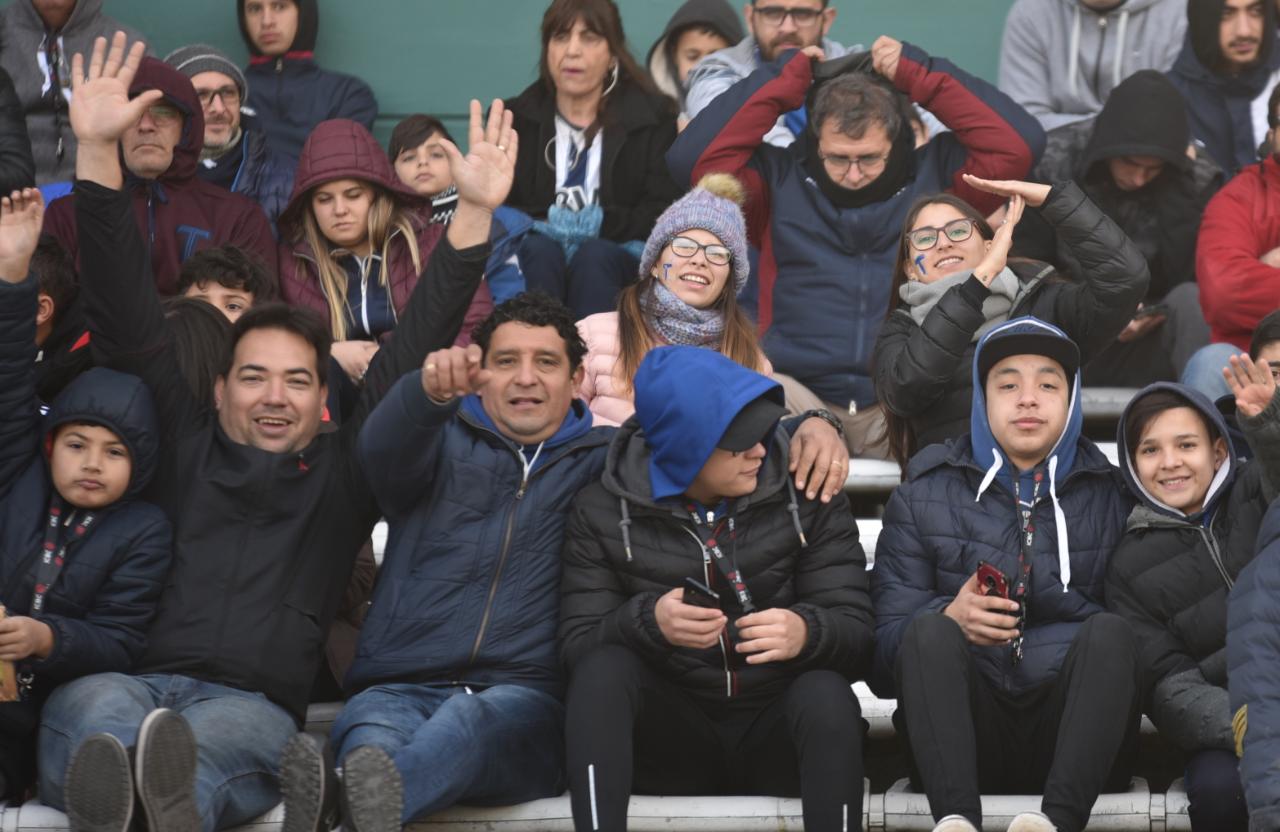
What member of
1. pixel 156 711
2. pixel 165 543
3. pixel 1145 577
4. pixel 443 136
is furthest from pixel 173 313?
pixel 1145 577

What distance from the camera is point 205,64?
20.0 ft

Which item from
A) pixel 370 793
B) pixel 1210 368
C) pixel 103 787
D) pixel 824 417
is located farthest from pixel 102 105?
pixel 1210 368

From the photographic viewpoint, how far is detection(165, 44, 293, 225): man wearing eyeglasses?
605 centimetres

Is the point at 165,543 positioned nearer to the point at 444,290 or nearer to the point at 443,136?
the point at 444,290

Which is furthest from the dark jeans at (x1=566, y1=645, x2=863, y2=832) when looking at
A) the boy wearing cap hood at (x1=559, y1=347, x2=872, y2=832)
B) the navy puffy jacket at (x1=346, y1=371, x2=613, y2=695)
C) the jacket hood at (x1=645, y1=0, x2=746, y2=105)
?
the jacket hood at (x1=645, y1=0, x2=746, y2=105)

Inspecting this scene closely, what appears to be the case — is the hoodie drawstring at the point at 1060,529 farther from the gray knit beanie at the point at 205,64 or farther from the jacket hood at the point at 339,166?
the gray knit beanie at the point at 205,64

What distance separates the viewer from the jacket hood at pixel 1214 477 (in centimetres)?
422

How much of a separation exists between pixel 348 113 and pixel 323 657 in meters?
2.72

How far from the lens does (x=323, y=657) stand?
4594mm

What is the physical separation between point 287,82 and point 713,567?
320 cm

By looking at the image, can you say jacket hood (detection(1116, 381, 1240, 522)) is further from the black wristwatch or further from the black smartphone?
the black smartphone

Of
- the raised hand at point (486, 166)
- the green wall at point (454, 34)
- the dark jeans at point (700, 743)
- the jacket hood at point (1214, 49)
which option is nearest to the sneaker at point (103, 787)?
the dark jeans at point (700, 743)

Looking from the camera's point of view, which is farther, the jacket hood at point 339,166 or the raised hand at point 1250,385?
the jacket hood at point 339,166

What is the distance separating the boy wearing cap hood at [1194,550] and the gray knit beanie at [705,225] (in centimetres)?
128
